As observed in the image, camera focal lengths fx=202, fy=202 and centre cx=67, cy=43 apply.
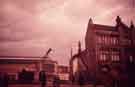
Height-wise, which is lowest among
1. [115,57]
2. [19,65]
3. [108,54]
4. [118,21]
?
[19,65]

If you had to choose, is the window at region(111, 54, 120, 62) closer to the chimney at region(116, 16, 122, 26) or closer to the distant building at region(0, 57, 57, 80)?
the chimney at region(116, 16, 122, 26)

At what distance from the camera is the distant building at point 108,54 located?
652 cm

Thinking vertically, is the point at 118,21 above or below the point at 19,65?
above

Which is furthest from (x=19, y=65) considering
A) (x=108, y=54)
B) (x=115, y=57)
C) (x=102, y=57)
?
(x=115, y=57)

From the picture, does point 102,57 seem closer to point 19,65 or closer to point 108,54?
point 108,54

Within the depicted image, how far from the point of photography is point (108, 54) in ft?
22.8

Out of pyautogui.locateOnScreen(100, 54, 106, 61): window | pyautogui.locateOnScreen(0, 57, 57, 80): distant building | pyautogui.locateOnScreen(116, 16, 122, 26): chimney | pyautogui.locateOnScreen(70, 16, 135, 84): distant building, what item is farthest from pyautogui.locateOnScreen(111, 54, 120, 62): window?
pyautogui.locateOnScreen(0, 57, 57, 80): distant building

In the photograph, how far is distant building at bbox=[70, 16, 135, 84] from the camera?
6520 mm

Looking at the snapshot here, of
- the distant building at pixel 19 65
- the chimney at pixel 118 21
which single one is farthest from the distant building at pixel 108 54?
the distant building at pixel 19 65

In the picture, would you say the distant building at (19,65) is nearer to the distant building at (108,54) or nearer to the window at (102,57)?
the distant building at (108,54)

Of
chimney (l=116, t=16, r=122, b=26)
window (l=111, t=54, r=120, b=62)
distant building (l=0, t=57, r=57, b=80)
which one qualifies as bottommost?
distant building (l=0, t=57, r=57, b=80)

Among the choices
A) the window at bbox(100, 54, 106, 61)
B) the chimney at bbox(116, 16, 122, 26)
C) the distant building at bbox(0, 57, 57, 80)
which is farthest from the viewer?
the window at bbox(100, 54, 106, 61)

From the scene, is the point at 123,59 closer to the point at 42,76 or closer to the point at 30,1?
the point at 42,76

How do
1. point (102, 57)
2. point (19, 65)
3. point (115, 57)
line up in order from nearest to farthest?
point (19, 65) → point (102, 57) → point (115, 57)
